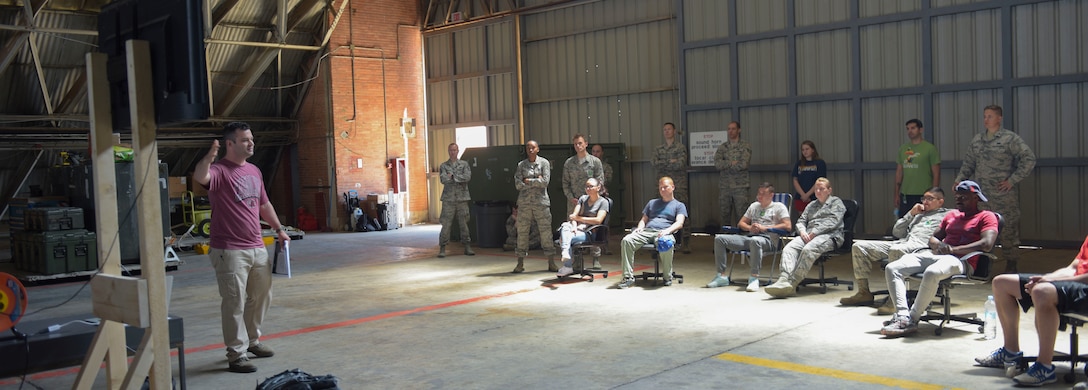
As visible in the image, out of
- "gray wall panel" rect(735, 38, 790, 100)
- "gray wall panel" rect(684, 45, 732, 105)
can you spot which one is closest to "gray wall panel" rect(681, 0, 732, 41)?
"gray wall panel" rect(684, 45, 732, 105)

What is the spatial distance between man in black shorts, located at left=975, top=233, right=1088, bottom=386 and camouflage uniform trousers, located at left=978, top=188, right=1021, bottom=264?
431cm

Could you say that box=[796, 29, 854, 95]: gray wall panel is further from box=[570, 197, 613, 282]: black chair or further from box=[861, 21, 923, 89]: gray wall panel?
box=[570, 197, 613, 282]: black chair

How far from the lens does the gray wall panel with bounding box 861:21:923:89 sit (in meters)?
11.5

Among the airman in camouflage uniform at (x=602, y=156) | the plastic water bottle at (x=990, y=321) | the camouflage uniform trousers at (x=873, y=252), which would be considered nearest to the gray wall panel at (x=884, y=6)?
the airman in camouflage uniform at (x=602, y=156)

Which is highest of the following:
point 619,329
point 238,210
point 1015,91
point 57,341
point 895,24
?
point 895,24

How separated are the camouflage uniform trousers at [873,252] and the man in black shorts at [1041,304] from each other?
6.27ft

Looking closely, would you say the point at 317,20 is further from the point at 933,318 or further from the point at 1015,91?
the point at 933,318

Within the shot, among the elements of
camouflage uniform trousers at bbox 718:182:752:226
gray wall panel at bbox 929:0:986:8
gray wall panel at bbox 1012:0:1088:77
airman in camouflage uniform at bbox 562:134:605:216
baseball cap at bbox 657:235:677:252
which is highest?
gray wall panel at bbox 929:0:986:8

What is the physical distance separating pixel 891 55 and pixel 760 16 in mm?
2093

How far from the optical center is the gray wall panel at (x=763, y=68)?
42.4 ft

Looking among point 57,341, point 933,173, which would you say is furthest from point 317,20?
point 57,341

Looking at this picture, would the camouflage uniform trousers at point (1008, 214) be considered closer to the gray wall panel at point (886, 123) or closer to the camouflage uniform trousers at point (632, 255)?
the gray wall panel at point (886, 123)

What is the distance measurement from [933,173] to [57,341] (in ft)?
28.4

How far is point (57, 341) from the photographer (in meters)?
4.45
